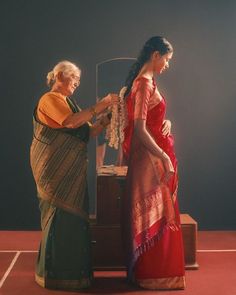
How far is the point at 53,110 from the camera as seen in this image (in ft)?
9.59

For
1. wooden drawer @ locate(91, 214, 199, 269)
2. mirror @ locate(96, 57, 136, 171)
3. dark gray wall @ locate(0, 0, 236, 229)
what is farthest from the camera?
dark gray wall @ locate(0, 0, 236, 229)

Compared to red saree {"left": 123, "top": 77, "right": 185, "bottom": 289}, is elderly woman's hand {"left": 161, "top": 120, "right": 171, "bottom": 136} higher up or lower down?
higher up

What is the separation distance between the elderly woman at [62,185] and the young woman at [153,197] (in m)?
0.25

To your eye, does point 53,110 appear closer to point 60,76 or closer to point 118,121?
point 60,76

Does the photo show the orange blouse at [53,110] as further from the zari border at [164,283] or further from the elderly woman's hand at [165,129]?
the zari border at [164,283]

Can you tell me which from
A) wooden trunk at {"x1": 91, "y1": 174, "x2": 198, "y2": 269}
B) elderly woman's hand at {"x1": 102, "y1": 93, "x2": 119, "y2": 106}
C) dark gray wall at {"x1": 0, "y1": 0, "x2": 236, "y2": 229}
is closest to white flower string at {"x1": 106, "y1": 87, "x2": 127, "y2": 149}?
elderly woman's hand at {"x1": 102, "y1": 93, "x2": 119, "y2": 106}

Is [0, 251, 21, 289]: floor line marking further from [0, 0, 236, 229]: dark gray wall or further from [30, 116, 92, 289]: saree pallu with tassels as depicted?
[0, 0, 236, 229]: dark gray wall

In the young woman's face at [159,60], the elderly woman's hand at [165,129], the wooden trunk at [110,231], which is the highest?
the young woman's face at [159,60]

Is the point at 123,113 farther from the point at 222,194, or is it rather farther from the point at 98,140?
the point at 222,194

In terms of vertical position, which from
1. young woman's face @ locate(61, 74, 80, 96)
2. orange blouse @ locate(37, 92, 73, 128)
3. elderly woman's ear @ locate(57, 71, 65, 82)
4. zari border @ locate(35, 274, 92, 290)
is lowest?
zari border @ locate(35, 274, 92, 290)

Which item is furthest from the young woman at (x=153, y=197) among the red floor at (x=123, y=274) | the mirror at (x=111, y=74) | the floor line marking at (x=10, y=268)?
the mirror at (x=111, y=74)

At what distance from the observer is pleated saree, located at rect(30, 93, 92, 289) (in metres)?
2.97

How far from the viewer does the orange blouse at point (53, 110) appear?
2.91 m

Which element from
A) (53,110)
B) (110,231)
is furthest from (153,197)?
(53,110)
